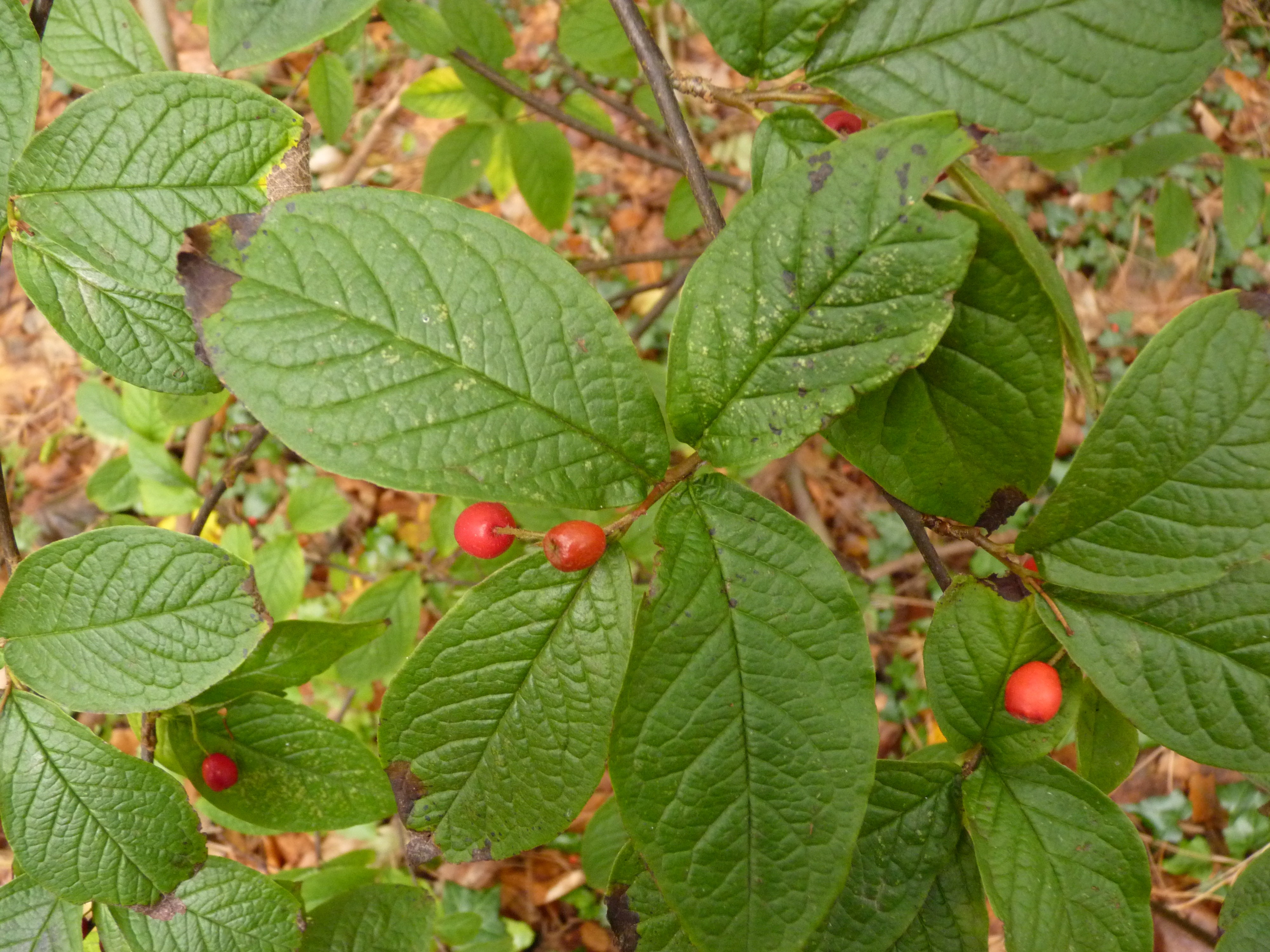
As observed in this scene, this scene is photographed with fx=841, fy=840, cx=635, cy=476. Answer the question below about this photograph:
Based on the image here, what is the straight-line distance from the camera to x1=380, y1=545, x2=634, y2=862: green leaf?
98 centimetres

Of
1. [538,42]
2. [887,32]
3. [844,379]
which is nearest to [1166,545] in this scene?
[844,379]

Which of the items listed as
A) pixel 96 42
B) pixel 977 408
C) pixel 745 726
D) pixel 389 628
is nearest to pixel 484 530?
pixel 745 726

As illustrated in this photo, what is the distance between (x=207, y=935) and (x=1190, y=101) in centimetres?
453

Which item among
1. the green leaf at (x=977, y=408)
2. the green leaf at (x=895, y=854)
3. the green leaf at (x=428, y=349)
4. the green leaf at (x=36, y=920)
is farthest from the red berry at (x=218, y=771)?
the green leaf at (x=977, y=408)

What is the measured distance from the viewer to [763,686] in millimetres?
920

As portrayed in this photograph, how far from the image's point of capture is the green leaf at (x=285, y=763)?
1.45 metres

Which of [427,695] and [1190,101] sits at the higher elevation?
[1190,101]

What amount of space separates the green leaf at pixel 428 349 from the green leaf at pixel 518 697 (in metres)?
0.14

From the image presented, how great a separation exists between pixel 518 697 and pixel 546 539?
0.21 metres

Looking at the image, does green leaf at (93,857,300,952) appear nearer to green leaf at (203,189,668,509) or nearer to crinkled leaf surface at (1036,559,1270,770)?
green leaf at (203,189,668,509)

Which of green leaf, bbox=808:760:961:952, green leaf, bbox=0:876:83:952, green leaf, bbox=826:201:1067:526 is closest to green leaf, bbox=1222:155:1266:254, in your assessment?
green leaf, bbox=826:201:1067:526

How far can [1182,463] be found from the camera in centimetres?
98

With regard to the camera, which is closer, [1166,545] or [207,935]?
[1166,545]

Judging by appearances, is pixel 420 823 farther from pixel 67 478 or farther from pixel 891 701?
pixel 67 478
